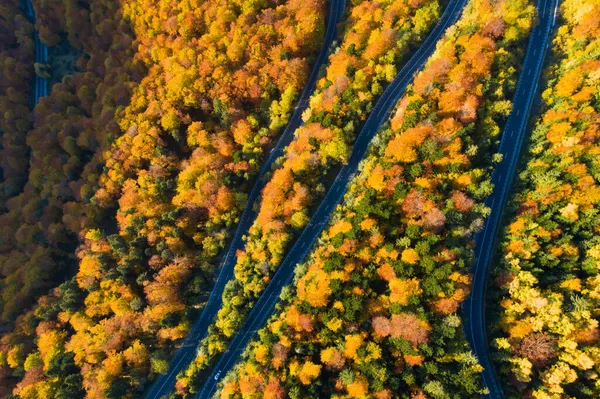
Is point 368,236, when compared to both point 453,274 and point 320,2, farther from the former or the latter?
point 320,2

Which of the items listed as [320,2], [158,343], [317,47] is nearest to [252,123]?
[317,47]

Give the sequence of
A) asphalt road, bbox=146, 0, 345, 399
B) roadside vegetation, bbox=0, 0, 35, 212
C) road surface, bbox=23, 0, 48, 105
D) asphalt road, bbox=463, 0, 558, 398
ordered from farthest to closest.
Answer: road surface, bbox=23, 0, 48, 105
roadside vegetation, bbox=0, 0, 35, 212
asphalt road, bbox=146, 0, 345, 399
asphalt road, bbox=463, 0, 558, 398

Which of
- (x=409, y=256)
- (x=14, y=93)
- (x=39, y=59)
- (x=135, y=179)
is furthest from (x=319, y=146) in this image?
(x=39, y=59)

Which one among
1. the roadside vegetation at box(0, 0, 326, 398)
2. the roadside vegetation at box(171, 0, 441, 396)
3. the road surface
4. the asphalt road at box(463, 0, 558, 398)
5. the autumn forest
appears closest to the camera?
the autumn forest

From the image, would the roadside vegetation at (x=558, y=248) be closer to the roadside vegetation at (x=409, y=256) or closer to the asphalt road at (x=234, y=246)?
the roadside vegetation at (x=409, y=256)

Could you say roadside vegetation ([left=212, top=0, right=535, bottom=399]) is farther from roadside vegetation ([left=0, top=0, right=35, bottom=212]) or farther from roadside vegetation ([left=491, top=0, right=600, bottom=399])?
roadside vegetation ([left=0, top=0, right=35, bottom=212])

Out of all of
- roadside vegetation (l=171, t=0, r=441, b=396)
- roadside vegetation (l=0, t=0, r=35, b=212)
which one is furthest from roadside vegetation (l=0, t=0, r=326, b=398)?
roadside vegetation (l=171, t=0, r=441, b=396)

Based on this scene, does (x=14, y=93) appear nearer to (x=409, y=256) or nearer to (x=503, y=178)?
(x=409, y=256)
